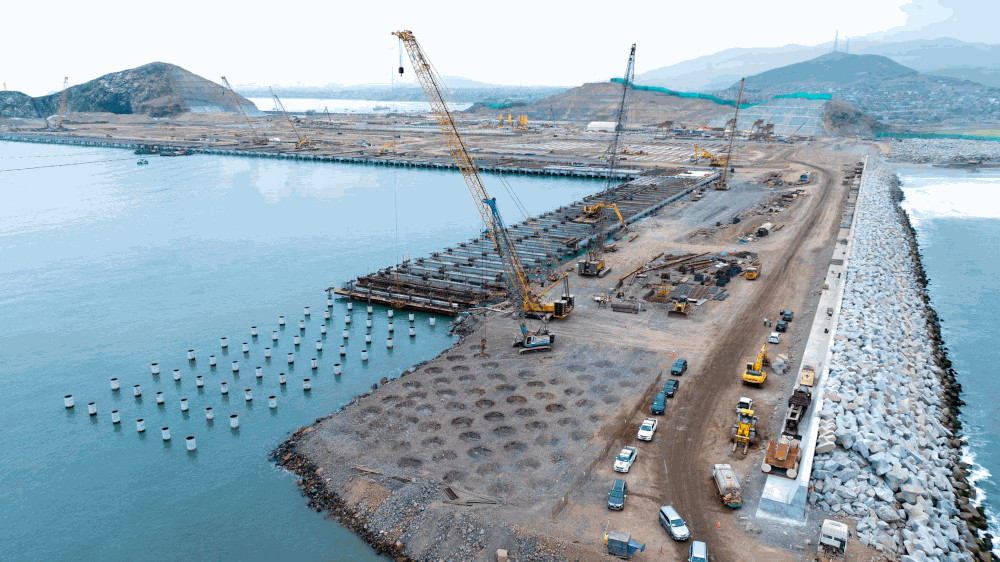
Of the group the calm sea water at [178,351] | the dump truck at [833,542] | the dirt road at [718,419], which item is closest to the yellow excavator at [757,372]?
the dirt road at [718,419]

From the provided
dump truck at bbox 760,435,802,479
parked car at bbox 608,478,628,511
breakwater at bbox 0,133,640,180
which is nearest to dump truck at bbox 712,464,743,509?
dump truck at bbox 760,435,802,479

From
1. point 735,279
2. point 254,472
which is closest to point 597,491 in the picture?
point 254,472

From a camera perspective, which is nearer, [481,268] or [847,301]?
[847,301]

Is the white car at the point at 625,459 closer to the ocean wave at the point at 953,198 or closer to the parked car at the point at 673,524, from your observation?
the parked car at the point at 673,524

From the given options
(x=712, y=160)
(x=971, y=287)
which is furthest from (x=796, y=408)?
(x=712, y=160)

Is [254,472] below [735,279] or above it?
below

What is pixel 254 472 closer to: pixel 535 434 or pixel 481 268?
pixel 535 434
